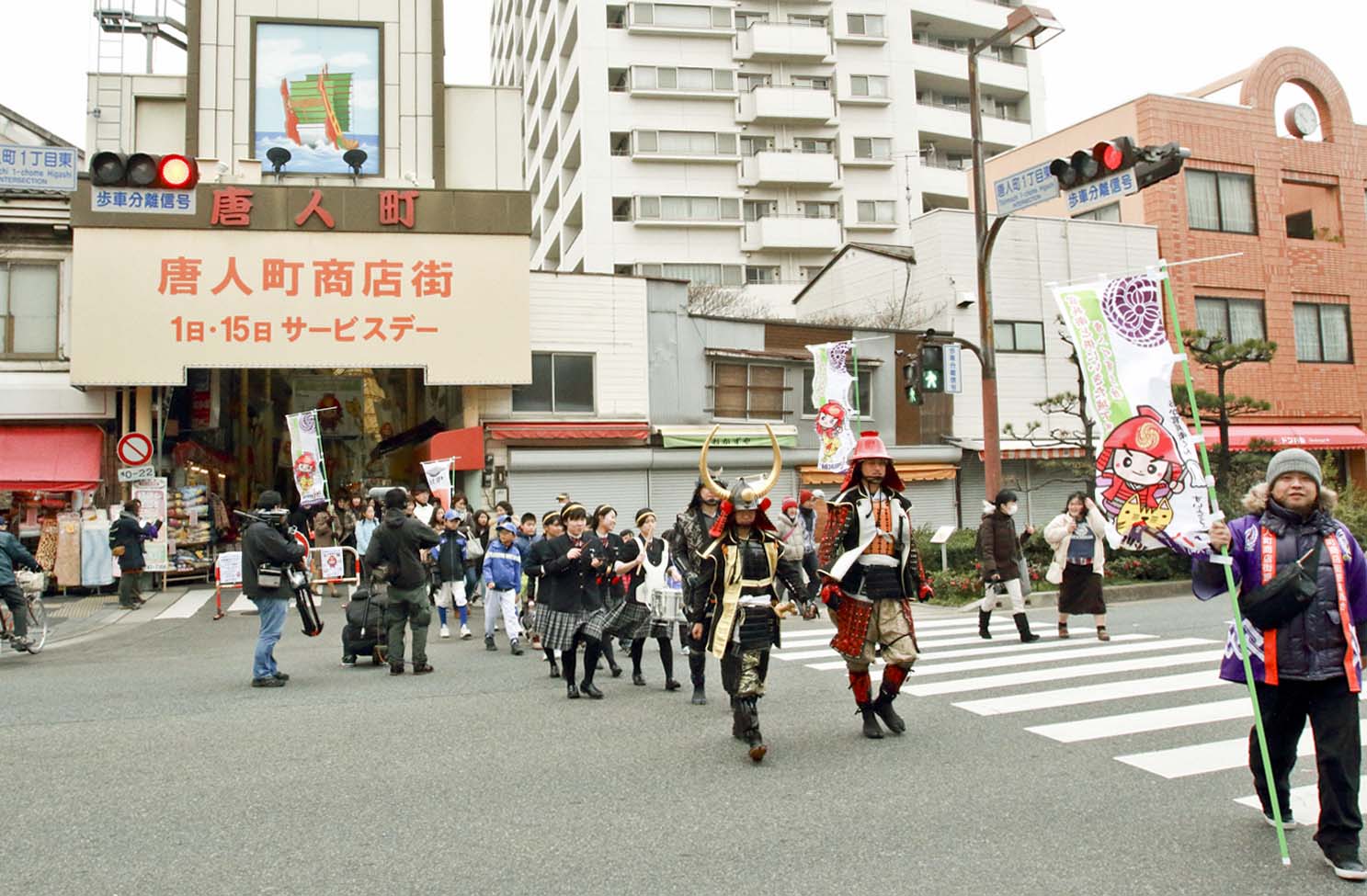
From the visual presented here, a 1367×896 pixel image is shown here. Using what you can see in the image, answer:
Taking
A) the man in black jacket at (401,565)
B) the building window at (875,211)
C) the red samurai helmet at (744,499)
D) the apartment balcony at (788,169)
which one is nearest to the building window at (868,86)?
the apartment balcony at (788,169)

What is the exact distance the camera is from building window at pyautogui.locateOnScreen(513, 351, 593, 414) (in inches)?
907

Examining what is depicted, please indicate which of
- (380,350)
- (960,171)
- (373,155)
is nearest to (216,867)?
(380,350)

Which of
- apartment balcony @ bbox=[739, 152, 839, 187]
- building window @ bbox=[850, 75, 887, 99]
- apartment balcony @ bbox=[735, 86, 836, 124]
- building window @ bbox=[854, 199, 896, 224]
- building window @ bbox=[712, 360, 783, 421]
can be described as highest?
building window @ bbox=[850, 75, 887, 99]

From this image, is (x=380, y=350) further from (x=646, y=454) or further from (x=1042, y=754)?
(x=1042, y=754)

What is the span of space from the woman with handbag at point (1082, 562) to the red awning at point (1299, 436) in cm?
1696

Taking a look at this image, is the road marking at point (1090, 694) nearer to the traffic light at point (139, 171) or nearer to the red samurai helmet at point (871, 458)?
the red samurai helmet at point (871, 458)

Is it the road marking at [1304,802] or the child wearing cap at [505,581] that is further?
the child wearing cap at [505,581]

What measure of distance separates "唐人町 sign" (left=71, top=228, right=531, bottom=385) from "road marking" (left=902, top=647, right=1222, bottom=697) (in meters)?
14.3

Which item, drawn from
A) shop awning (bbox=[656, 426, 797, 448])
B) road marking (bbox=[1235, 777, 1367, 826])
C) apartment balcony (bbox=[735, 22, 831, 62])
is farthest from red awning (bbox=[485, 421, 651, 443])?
apartment balcony (bbox=[735, 22, 831, 62])

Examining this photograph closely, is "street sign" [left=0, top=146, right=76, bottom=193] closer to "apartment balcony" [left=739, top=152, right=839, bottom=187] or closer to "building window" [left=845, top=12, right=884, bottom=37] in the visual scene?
"apartment balcony" [left=739, top=152, right=839, bottom=187]

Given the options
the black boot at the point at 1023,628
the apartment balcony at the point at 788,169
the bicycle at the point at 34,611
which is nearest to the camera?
the black boot at the point at 1023,628

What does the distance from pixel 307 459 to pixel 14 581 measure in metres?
8.29

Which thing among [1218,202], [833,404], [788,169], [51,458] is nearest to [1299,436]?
[1218,202]

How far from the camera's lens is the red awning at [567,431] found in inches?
865
